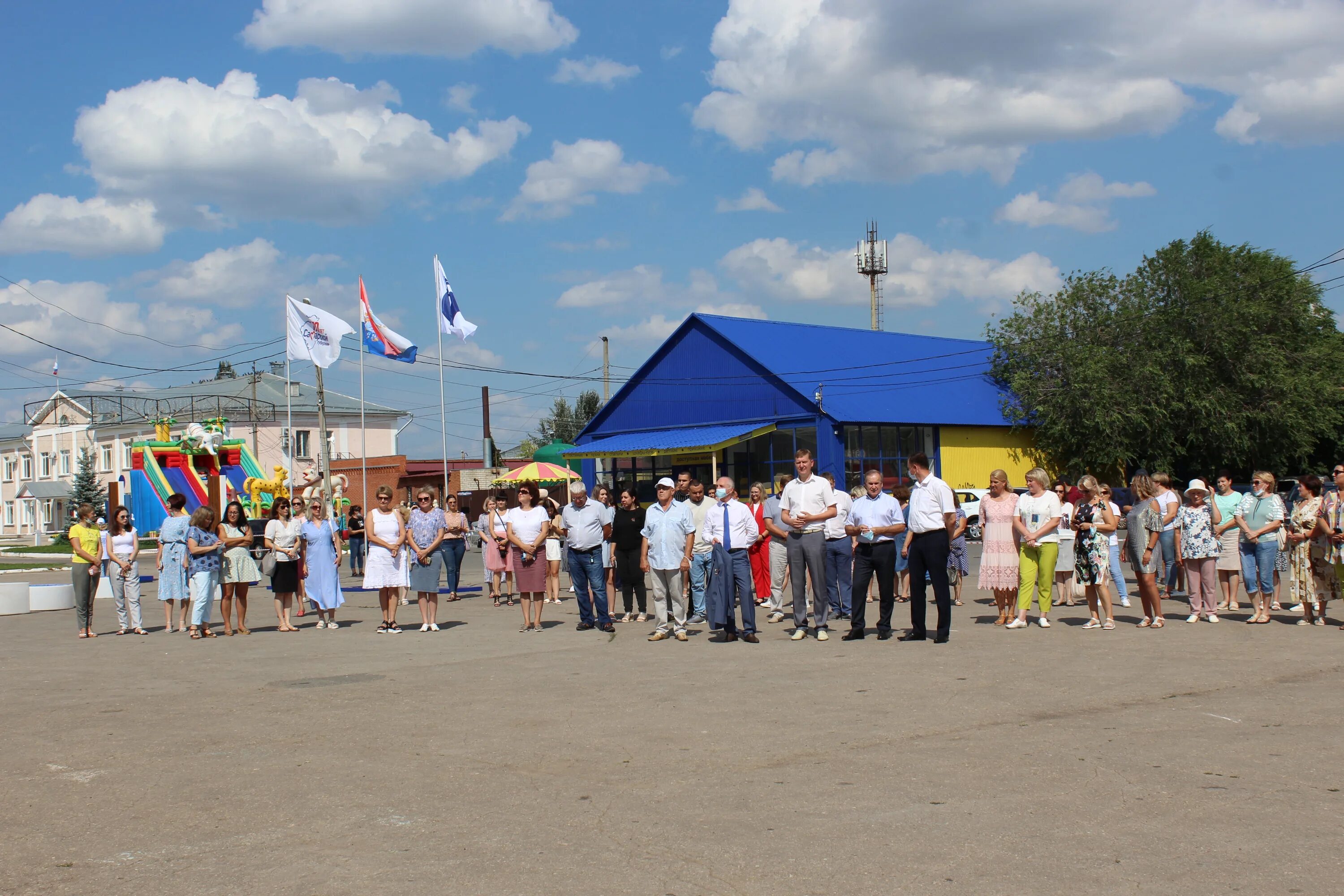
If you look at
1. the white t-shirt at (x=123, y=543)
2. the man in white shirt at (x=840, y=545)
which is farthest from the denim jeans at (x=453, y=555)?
the man in white shirt at (x=840, y=545)

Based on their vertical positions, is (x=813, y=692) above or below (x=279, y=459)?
below

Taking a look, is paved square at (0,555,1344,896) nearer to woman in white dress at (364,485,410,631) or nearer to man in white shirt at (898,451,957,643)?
man in white shirt at (898,451,957,643)

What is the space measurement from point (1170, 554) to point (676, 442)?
22948mm

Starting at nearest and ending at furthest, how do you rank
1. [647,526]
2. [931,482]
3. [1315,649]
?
[1315,649], [931,482], [647,526]

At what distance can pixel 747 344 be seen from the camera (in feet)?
129

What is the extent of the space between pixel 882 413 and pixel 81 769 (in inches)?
1265

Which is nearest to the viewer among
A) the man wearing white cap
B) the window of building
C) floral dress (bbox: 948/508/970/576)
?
the man wearing white cap

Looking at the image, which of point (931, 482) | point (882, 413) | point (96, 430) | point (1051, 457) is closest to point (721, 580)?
point (931, 482)

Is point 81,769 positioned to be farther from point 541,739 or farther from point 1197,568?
point 1197,568

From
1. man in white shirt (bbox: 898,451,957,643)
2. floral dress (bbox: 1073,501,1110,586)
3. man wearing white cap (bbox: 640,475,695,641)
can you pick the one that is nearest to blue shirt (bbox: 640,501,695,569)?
man wearing white cap (bbox: 640,475,695,641)

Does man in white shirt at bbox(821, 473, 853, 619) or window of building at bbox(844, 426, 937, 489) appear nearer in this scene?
man in white shirt at bbox(821, 473, 853, 619)

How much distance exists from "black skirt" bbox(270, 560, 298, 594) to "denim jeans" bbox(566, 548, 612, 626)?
13.0ft

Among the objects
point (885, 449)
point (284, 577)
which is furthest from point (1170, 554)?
point (885, 449)

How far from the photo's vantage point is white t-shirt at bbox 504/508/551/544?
14312mm
